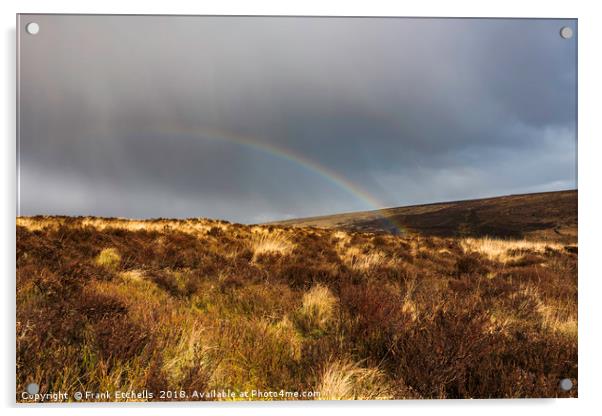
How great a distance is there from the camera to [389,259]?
5656 mm

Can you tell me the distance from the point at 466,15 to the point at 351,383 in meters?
4.39

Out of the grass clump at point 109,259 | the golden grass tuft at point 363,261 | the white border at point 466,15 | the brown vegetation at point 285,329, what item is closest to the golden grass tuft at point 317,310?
the brown vegetation at point 285,329

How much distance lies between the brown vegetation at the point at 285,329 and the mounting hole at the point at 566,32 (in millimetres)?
2628

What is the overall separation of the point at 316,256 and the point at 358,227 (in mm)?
9025

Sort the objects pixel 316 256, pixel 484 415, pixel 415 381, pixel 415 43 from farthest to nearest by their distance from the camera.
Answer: pixel 316 256 < pixel 415 43 < pixel 484 415 < pixel 415 381

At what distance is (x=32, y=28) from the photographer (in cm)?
350

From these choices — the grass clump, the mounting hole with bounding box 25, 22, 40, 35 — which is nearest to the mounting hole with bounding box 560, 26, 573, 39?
the mounting hole with bounding box 25, 22, 40, 35

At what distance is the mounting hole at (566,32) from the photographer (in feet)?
12.3

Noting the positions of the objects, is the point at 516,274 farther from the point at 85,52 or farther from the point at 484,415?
the point at 85,52

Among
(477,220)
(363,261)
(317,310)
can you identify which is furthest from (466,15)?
(477,220)

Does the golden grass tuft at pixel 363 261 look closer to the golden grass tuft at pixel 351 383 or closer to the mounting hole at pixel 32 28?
the golden grass tuft at pixel 351 383

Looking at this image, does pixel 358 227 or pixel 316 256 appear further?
pixel 358 227

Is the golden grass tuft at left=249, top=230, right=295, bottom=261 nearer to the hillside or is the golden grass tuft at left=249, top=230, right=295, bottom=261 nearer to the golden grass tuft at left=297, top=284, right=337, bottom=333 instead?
the golden grass tuft at left=297, top=284, right=337, bottom=333
